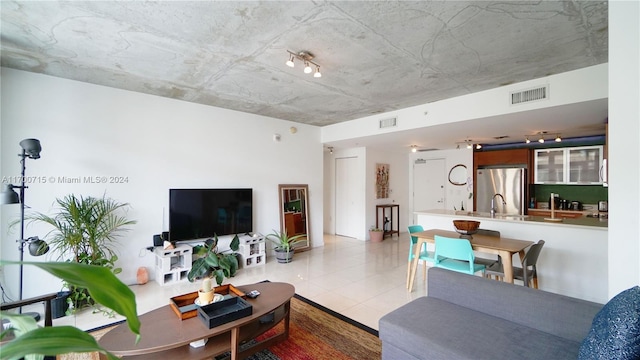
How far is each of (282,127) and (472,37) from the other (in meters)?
3.57

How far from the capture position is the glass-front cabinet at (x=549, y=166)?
5645 mm

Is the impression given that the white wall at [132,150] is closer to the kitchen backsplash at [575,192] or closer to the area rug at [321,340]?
the area rug at [321,340]

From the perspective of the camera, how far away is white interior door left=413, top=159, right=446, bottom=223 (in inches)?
289

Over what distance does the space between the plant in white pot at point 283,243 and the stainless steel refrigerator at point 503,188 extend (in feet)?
13.9

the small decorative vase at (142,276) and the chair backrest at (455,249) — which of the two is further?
the small decorative vase at (142,276)

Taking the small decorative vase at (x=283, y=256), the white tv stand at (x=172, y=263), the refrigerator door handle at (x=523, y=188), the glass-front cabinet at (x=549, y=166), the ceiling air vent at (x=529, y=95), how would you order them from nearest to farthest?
the ceiling air vent at (x=529, y=95) < the white tv stand at (x=172, y=263) < the small decorative vase at (x=283, y=256) < the glass-front cabinet at (x=549, y=166) < the refrigerator door handle at (x=523, y=188)

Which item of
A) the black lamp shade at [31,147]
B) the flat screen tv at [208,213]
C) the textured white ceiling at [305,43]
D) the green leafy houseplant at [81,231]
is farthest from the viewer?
the flat screen tv at [208,213]

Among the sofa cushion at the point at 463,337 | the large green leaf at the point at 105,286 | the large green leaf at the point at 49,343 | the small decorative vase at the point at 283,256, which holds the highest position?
the large green leaf at the point at 105,286

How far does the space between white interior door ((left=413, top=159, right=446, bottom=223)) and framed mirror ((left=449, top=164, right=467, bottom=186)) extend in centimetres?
20

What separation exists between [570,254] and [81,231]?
561 cm

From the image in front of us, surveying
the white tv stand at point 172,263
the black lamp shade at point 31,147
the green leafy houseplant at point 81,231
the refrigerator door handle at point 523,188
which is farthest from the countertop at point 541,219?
the black lamp shade at point 31,147

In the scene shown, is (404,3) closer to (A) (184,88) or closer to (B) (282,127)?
(A) (184,88)

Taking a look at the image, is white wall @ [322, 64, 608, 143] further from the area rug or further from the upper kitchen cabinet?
the upper kitchen cabinet

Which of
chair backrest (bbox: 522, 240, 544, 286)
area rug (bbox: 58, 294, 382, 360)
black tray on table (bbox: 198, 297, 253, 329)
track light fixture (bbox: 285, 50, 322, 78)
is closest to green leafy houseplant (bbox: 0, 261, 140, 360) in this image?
black tray on table (bbox: 198, 297, 253, 329)
